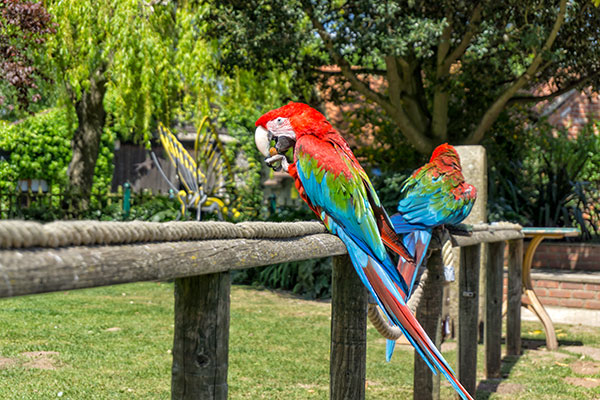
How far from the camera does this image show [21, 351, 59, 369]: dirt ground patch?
4340mm

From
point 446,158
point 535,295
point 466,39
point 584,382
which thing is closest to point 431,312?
point 446,158

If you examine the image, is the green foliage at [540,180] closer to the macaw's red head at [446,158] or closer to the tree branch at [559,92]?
the tree branch at [559,92]

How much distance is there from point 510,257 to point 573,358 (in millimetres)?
1017

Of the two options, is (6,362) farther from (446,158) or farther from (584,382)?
(584,382)

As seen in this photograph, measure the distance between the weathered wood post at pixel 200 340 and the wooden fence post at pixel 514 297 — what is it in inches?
193

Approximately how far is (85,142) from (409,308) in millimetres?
10374

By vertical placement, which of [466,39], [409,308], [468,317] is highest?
[466,39]

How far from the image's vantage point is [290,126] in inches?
95.7

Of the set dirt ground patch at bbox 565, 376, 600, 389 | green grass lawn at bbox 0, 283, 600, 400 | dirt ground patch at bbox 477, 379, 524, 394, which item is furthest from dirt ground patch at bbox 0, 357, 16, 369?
dirt ground patch at bbox 565, 376, 600, 389

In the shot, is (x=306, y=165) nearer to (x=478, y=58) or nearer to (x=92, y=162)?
(x=478, y=58)

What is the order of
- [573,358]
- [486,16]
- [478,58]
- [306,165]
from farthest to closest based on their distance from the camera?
[478,58]
[486,16]
[573,358]
[306,165]

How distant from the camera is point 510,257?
6035 millimetres

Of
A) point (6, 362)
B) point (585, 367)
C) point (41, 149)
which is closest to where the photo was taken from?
point (6, 362)

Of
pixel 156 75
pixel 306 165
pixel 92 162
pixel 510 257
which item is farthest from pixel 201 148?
pixel 306 165
